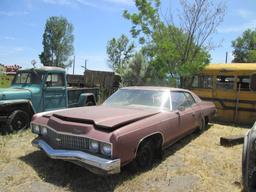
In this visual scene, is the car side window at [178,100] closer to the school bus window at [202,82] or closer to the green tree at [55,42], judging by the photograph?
the school bus window at [202,82]

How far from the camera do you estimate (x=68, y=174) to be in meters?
4.74

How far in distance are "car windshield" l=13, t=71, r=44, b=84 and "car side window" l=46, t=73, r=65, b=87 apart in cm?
23

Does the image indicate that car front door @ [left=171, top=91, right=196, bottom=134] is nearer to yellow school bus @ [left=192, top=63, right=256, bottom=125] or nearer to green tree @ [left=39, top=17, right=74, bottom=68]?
yellow school bus @ [left=192, top=63, right=256, bottom=125]

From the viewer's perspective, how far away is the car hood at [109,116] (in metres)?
4.33

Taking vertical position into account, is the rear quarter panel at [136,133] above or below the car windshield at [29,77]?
below

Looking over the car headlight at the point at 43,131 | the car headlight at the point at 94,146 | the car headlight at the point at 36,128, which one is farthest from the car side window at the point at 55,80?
the car headlight at the point at 94,146

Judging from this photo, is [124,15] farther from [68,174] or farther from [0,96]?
[68,174]

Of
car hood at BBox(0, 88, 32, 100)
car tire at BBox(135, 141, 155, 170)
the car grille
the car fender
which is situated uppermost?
car hood at BBox(0, 88, 32, 100)

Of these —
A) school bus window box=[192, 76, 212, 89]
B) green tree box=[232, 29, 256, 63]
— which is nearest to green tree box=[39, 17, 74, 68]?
green tree box=[232, 29, 256, 63]

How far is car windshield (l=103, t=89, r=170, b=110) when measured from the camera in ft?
18.9

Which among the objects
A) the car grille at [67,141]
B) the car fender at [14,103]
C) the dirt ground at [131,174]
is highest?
the car fender at [14,103]

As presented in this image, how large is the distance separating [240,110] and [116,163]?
772 cm

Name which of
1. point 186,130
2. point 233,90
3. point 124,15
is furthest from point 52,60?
point 186,130

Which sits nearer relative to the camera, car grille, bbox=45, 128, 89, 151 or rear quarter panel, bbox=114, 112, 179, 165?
rear quarter panel, bbox=114, 112, 179, 165
